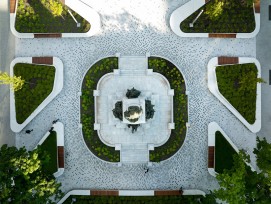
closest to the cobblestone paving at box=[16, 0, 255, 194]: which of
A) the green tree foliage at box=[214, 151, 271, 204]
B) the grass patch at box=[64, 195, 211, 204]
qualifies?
the grass patch at box=[64, 195, 211, 204]

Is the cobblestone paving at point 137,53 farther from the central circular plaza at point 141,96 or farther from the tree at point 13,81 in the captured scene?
the tree at point 13,81

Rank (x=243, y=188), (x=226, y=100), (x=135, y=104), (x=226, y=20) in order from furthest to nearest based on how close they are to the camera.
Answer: (x=226, y=20)
(x=226, y=100)
(x=135, y=104)
(x=243, y=188)

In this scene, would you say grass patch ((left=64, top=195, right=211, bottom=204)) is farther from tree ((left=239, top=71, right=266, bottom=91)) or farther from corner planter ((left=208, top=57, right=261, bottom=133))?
tree ((left=239, top=71, right=266, bottom=91))

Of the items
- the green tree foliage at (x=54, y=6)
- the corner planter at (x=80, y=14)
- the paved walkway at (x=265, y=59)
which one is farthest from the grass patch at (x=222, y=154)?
the green tree foliage at (x=54, y=6)

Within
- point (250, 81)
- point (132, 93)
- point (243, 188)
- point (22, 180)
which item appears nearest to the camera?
point (243, 188)

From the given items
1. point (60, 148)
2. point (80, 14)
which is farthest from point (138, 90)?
point (60, 148)

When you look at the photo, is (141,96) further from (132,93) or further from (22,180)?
(22,180)

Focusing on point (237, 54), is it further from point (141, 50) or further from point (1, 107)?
point (1, 107)
